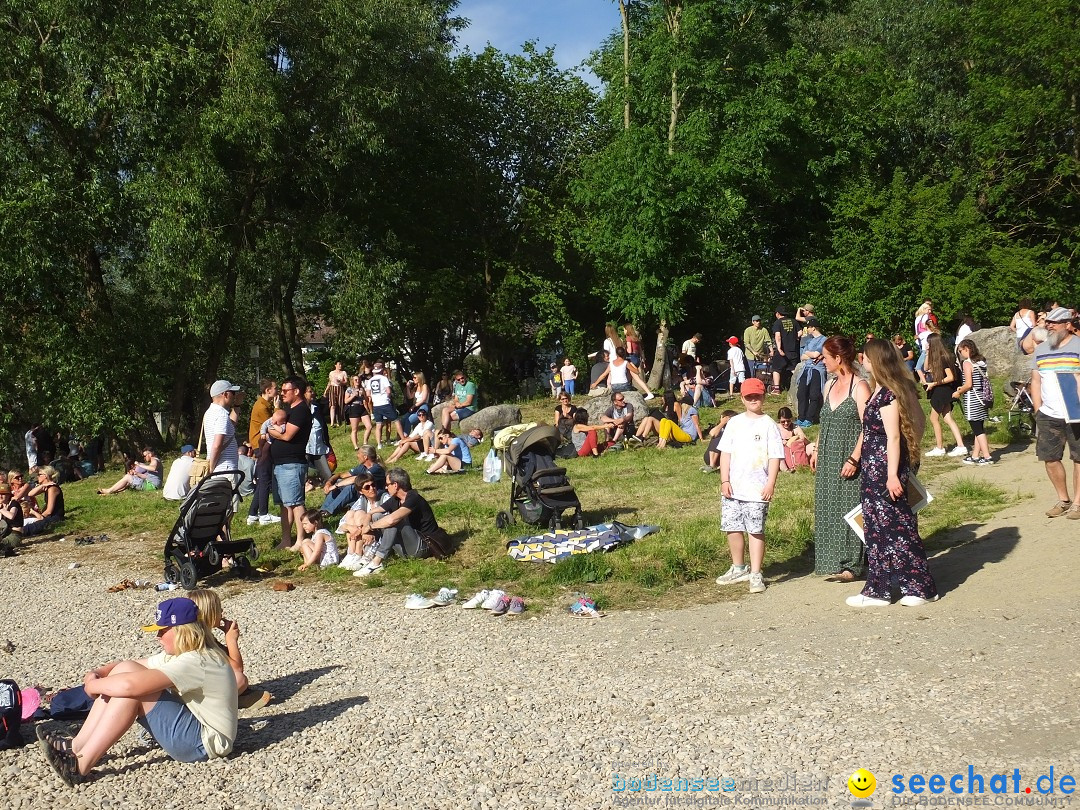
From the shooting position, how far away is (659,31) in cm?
2666

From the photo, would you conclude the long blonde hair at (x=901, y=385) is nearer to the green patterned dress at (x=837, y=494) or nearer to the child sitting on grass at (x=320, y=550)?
the green patterned dress at (x=837, y=494)

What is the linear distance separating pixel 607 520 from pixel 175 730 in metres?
6.57

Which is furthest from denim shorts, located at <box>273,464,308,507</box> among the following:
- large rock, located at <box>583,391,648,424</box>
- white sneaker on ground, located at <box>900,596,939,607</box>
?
A: large rock, located at <box>583,391,648,424</box>

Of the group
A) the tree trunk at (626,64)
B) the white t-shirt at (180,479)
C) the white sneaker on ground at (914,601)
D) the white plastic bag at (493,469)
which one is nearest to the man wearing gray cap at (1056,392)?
the white sneaker on ground at (914,601)

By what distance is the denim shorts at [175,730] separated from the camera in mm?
5391

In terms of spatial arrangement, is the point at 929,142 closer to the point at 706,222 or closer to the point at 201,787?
the point at 706,222

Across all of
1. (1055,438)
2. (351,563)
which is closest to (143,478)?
(351,563)

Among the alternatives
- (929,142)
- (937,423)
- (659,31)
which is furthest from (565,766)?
(929,142)

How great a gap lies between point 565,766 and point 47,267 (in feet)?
65.1

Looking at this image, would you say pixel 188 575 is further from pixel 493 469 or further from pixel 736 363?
pixel 736 363

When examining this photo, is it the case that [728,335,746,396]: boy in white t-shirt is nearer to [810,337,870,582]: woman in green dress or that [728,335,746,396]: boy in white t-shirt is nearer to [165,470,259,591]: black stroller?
[165,470,259,591]: black stroller

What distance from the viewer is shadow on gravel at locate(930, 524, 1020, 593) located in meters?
8.11

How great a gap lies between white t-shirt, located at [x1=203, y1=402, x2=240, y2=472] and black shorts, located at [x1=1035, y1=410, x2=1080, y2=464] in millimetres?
7913

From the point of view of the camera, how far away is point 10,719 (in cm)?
575
